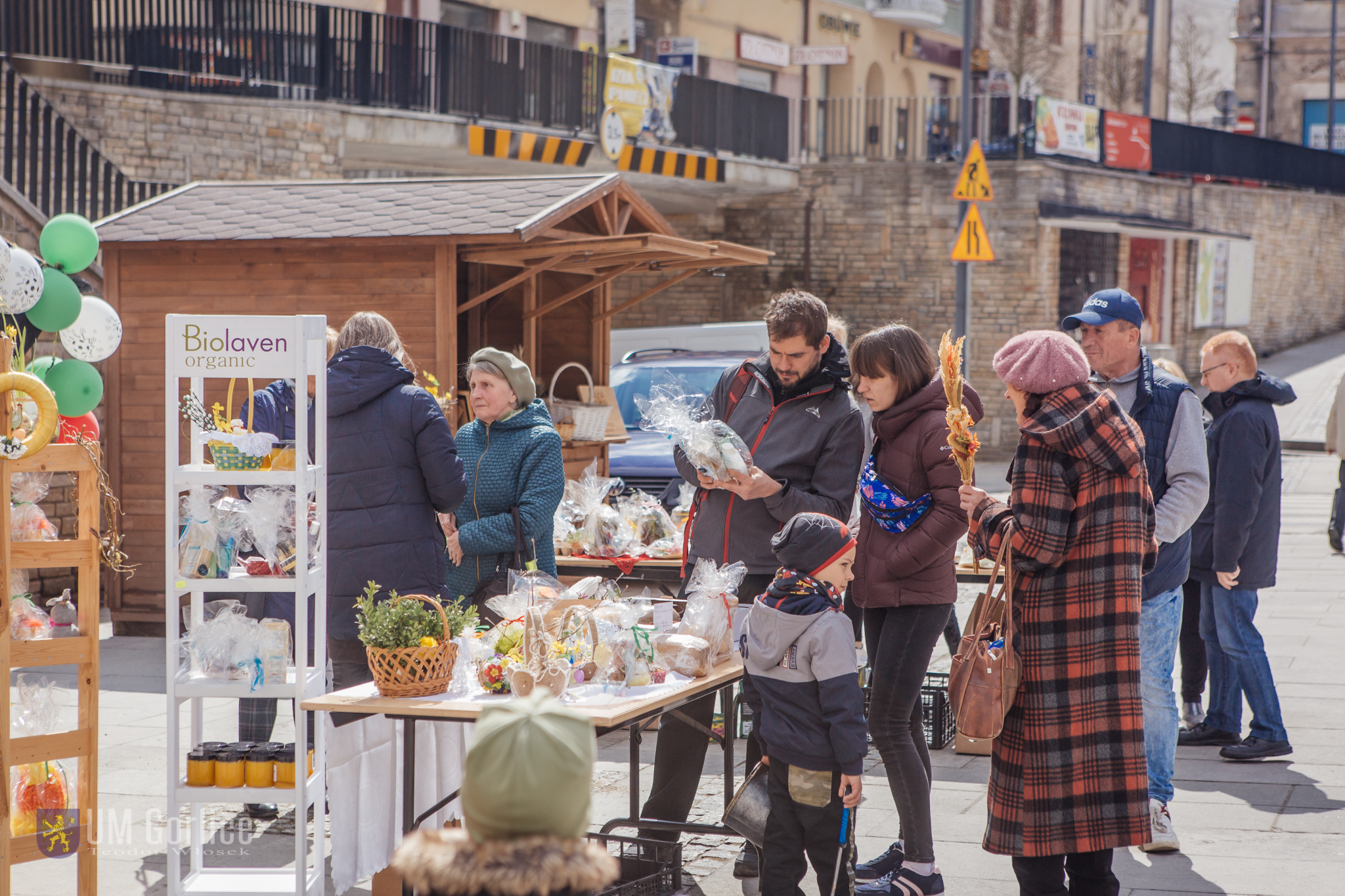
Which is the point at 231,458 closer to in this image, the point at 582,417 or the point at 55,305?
the point at 55,305

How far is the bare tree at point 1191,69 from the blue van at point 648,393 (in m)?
29.1

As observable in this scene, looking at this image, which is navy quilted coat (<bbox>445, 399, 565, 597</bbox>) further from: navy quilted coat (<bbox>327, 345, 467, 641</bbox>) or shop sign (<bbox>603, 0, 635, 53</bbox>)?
shop sign (<bbox>603, 0, 635, 53</bbox>)

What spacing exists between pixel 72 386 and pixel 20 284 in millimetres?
610

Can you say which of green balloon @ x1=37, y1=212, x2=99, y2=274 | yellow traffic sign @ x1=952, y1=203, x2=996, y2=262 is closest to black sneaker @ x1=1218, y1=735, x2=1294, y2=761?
green balloon @ x1=37, y1=212, x2=99, y2=274

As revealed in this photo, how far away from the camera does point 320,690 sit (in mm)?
4539

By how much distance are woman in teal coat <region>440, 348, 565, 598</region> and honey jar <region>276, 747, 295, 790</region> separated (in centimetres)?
106

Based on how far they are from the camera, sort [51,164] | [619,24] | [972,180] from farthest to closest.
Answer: [619,24] → [972,180] → [51,164]

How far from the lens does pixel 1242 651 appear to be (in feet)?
19.6

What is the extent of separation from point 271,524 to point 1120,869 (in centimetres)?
316

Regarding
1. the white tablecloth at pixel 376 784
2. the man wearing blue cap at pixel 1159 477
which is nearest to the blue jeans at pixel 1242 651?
the man wearing blue cap at pixel 1159 477

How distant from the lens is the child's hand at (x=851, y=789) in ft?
12.5

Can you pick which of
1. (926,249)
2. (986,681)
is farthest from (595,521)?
(926,249)

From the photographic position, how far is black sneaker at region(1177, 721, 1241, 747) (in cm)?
636

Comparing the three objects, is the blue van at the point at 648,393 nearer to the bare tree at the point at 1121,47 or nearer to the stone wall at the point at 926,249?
the stone wall at the point at 926,249
